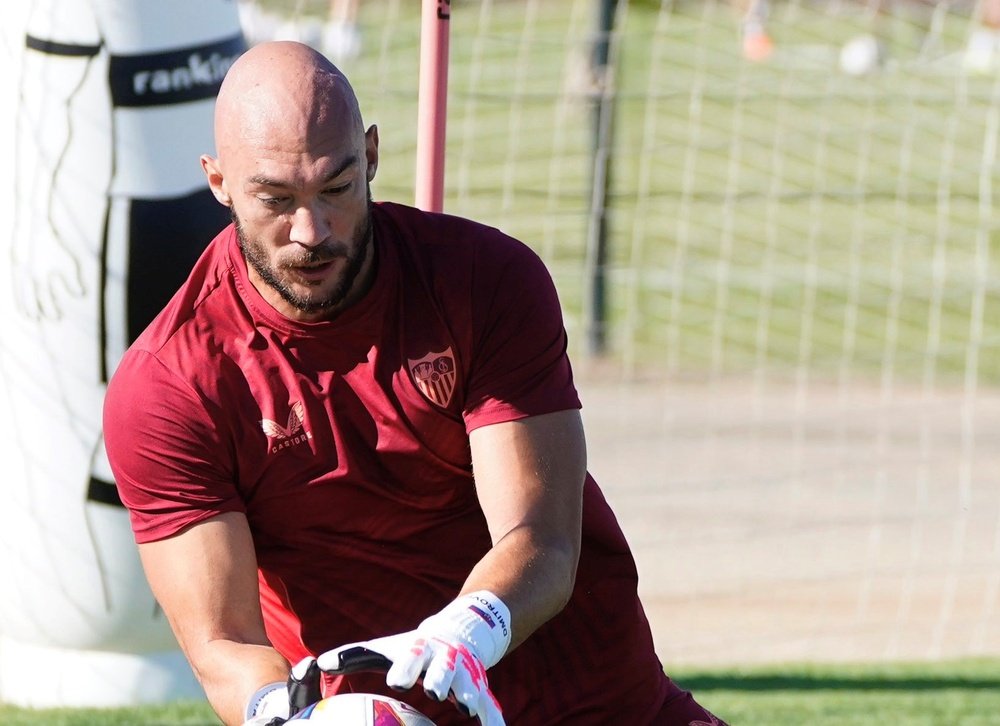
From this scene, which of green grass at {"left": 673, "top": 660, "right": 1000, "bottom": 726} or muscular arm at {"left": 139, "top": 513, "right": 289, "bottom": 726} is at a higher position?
muscular arm at {"left": 139, "top": 513, "right": 289, "bottom": 726}

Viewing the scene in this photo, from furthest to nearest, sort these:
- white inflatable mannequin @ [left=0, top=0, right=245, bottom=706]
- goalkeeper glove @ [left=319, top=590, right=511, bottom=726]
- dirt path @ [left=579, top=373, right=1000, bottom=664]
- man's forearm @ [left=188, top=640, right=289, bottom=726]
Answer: dirt path @ [left=579, top=373, right=1000, bottom=664]
white inflatable mannequin @ [left=0, top=0, right=245, bottom=706]
man's forearm @ [left=188, top=640, right=289, bottom=726]
goalkeeper glove @ [left=319, top=590, right=511, bottom=726]

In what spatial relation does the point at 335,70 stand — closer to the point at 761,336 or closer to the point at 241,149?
the point at 241,149

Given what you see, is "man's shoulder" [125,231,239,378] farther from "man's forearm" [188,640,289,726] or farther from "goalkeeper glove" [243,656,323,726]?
"goalkeeper glove" [243,656,323,726]

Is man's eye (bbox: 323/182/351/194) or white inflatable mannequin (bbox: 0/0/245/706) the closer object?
man's eye (bbox: 323/182/351/194)

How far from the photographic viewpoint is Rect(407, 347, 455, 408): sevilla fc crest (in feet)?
9.72

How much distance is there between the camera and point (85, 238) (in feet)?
15.9

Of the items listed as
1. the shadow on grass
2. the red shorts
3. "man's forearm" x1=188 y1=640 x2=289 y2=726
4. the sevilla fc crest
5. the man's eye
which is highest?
the man's eye

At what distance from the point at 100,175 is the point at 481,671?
2.74m

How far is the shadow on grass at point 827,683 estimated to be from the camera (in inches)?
221

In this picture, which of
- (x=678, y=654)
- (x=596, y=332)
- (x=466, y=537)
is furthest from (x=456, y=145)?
(x=466, y=537)

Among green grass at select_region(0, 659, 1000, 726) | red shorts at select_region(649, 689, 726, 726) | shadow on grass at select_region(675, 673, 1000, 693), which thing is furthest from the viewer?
shadow on grass at select_region(675, 673, 1000, 693)

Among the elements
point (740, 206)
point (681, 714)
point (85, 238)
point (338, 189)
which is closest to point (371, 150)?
point (338, 189)

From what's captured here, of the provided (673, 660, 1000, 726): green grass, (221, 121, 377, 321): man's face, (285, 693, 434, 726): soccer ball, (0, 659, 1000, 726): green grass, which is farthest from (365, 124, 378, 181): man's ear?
(673, 660, 1000, 726): green grass

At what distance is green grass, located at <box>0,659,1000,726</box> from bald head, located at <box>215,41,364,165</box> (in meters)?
2.60
